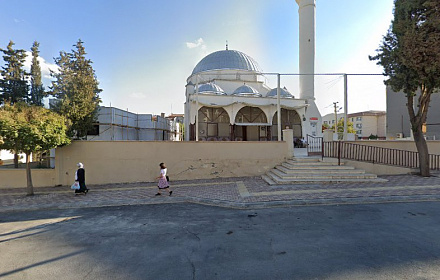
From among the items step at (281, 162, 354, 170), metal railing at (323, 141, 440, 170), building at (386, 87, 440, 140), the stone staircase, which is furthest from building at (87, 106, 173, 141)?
building at (386, 87, 440, 140)

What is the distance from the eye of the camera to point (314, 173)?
947 cm

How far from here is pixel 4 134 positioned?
7172 mm

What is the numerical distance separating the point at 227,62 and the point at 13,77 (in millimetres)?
23883

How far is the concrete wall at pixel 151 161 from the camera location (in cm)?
1014

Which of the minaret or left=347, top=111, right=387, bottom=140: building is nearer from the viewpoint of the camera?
the minaret

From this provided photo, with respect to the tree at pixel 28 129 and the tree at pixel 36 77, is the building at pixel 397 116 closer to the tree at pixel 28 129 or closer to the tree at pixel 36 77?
the tree at pixel 28 129

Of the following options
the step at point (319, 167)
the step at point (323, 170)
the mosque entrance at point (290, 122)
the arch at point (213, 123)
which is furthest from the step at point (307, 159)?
the mosque entrance at point (290, 122)

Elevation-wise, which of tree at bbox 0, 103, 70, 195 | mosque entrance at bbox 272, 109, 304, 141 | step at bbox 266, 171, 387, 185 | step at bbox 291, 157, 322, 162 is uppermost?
mosque entrance at bbox 272, 109, 304, 141

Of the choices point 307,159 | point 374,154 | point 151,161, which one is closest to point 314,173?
point 307,159

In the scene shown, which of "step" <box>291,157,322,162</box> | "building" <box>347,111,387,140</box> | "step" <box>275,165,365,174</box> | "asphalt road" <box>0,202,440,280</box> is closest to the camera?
"asphalt road" <box>0,202,440,280</box>

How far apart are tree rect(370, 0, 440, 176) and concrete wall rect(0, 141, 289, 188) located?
6.06 m

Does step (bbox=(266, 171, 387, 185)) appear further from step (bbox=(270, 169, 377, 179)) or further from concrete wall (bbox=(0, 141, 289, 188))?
concrete wall (bbox=(0, 141, 289, 188))

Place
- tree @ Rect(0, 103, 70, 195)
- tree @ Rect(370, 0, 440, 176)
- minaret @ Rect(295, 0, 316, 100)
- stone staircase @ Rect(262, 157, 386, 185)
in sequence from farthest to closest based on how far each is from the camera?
1. minaret @ Rect(295, 0, 316, 100)
2. stone staircase @ Rect(262, 157, 386, 185)
3. tree @ Rect(370, 0, 440, 176)
4. tree @ Rect(0, 103, 70, 195)

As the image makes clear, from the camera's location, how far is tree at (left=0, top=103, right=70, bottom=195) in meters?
7.25
